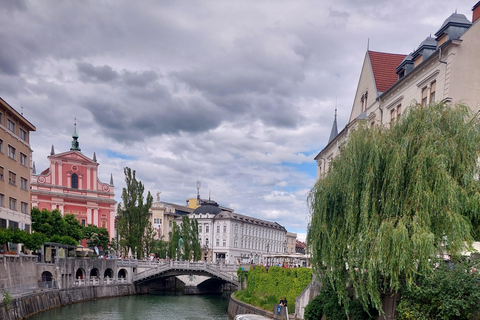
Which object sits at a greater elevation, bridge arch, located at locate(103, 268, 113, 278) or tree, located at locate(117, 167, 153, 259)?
tree, located at locate(117, 167, 153, 259)

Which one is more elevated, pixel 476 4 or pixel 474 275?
pixel 476 4

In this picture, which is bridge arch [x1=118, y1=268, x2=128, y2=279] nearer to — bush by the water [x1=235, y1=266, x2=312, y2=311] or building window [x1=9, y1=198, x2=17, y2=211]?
bush by the water [x1=235, y1=266, x2=312, y2=311]

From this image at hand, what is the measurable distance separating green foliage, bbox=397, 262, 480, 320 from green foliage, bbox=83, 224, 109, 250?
195 ft

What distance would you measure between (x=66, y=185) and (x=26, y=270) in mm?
41367

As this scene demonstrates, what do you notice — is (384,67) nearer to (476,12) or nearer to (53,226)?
(476,12)

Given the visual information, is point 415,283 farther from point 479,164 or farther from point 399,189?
point 479,164

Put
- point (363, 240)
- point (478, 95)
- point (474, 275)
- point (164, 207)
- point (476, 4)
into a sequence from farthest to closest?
point (164, 207) < point (476, 4) < point (478, 95) < point (363, 240) < point (474, 275)

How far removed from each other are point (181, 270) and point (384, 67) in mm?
40100

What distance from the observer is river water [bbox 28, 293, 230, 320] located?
41.8 m

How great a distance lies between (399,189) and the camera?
18953 millimetres

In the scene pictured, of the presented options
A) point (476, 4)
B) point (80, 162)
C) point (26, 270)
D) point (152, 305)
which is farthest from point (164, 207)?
point (476, 4)

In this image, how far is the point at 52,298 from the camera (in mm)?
44812

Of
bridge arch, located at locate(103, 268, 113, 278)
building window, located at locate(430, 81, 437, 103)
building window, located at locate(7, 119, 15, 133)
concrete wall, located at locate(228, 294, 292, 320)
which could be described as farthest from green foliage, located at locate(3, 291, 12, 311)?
bridge arch, located at locate(103, 268, 113, 278)

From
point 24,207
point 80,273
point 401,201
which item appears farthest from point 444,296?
point 80,273
